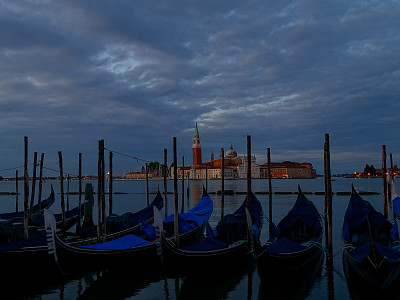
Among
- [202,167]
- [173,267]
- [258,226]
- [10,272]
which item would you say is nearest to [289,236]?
[258,226]

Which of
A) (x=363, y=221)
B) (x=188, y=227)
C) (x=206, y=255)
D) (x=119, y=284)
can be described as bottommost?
(x=119, y=284)

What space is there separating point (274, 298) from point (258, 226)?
4.14m

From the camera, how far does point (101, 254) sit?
27.0 feet

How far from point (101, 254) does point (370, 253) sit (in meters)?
5.32

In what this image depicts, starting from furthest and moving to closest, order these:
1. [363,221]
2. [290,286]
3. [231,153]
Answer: [231,153]
[363,221]
[290,286]

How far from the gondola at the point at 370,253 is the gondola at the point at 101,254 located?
4.49m

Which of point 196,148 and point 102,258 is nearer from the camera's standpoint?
point 102,258

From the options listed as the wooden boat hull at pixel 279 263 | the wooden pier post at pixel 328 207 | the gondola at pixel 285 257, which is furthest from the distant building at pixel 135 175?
the wooden boat hull at pixel 279 263

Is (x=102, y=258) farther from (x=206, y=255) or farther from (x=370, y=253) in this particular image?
(x=370, y=253)

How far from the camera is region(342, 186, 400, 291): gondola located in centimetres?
678

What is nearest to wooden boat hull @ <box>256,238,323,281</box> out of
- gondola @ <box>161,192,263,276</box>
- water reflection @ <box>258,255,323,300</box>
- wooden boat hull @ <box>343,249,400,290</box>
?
water reflection @ <box>258,255,323,300</box>

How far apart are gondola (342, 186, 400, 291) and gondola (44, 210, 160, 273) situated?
14.7 feet

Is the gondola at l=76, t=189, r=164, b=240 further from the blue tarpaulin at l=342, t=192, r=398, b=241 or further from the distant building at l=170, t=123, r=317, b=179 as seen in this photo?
the distant building at l=170, t=123, r=317, b=179

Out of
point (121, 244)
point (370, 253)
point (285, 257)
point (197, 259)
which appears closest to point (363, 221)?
point (370, 253)
